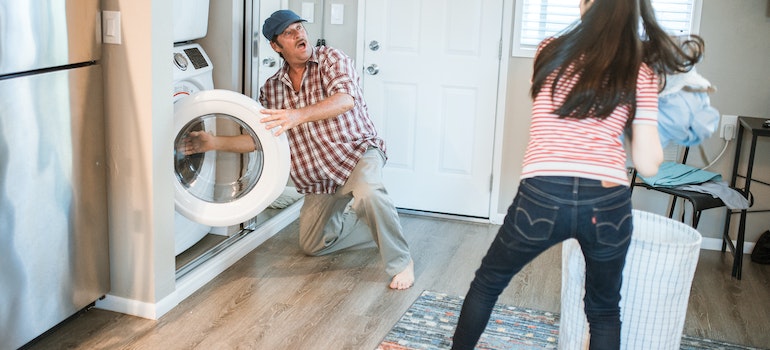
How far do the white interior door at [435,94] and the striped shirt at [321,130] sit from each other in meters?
0.83

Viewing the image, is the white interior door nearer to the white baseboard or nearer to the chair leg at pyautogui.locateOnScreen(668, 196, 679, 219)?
the white baseboard

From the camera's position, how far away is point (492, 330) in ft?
10.2

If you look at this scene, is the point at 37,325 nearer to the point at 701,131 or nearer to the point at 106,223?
the point at 106,223

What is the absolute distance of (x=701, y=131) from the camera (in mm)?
2326

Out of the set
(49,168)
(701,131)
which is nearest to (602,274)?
(701,131)

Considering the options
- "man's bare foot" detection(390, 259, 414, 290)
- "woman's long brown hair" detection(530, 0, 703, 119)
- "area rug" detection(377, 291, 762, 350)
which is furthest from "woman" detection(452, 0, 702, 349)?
"man's bare foot" detection(390, 259, 414, 290)

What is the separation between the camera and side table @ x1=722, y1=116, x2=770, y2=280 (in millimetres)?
3771

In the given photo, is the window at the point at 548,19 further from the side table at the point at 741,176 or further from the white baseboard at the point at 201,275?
the white baseboard at the point at 201,275

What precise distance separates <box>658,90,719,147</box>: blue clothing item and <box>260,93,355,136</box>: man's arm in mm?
1501

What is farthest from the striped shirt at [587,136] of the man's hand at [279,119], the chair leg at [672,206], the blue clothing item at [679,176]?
the chair leg at [672,206]

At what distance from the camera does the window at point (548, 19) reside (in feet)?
13.6

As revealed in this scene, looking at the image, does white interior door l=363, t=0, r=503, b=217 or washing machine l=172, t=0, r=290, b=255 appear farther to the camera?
white interior door l=363, t=0, r=503, b=217

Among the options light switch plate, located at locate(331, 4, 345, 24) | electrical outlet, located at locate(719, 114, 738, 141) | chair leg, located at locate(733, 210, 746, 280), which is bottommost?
chair leg, located at locate(733, 210, 746, 280)

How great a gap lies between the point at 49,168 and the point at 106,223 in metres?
A: 0.39
